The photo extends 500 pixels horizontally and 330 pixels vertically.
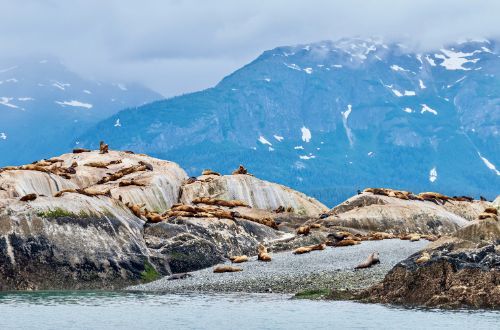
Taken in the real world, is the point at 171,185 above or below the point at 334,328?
above

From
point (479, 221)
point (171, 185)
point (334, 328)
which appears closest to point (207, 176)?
point (171, 185)

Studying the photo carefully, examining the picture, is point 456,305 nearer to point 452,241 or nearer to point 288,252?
point 452,241

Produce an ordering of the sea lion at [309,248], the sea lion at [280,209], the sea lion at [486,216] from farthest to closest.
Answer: the sea lion at [280,209] → the sea lion at [309,248] → the sea lion at [486,216]

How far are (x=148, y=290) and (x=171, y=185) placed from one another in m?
25.3

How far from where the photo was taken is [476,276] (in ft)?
132

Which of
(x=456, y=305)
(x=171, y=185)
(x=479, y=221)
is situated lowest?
(x=456, y=305)

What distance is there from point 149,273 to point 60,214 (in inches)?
235

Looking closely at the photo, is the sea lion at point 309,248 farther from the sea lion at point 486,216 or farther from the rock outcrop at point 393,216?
the sea lion at point 486,216

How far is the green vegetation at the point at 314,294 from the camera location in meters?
45.8

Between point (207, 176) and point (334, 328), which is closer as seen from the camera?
point (334, 328)

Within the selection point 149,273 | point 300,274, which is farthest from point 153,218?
point 300,274

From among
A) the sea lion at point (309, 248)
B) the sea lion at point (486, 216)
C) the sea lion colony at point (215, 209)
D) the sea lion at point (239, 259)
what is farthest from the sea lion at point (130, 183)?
the sea lion at point (486, 216)

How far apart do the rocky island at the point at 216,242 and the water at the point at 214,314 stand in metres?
2.42

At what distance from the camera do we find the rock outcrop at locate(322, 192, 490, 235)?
71.0 meters
